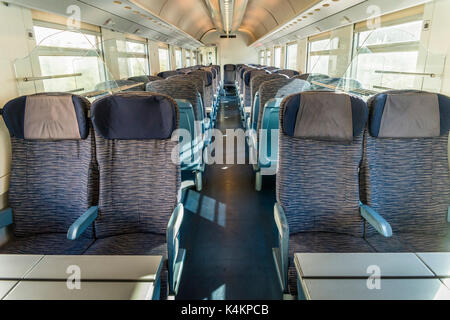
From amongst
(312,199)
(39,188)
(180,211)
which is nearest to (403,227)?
(312,199)

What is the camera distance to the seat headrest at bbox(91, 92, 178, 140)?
2002 millimetres

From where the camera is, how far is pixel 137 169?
2.11 m

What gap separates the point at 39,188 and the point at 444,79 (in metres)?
3.39

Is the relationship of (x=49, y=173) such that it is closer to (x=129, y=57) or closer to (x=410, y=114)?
(x=410, y=114)

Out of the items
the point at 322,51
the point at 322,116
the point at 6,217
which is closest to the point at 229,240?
the point at 322,116

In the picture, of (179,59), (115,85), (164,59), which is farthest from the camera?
(179,59)

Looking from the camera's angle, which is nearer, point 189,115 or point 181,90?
point 189,115

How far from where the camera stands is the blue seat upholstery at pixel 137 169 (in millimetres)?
2018

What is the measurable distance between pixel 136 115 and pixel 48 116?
24.6 inches

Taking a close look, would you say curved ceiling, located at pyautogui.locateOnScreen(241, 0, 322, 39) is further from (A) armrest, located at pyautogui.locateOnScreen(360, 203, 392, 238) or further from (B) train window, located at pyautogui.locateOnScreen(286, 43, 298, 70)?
(A) armrest, located at pyautogui.locateOnScreen(360, 203, 392, 238)

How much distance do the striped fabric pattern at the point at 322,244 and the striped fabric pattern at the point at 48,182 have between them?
1451 millimetres

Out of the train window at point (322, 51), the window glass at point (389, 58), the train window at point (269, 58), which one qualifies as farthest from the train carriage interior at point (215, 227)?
the train window at point (269, 58)

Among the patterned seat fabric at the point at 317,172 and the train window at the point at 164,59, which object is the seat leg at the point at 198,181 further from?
the train window at the point at 164,59

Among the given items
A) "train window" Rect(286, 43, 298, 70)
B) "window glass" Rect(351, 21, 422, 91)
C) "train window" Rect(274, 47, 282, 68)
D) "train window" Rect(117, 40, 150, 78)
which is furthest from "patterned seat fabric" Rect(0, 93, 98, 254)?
"train window" Rect(274, 47, 282, 68)
